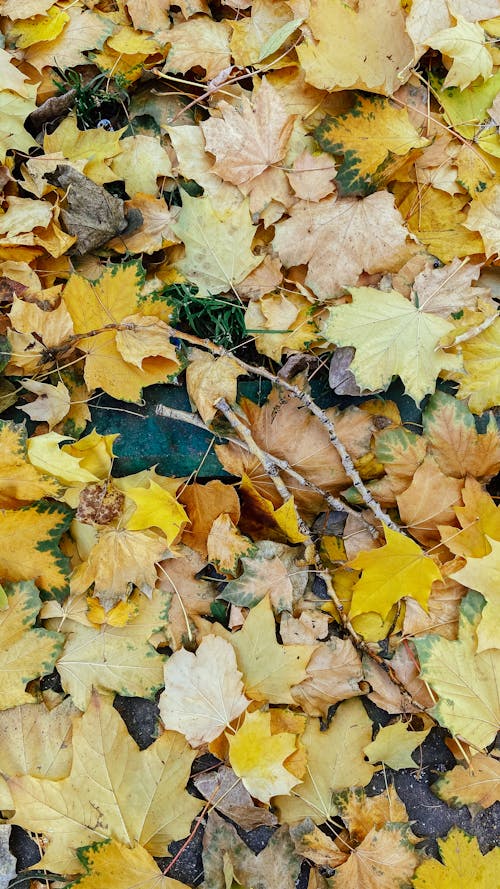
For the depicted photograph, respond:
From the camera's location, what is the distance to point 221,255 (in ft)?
5.59

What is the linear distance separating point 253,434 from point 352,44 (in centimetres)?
99

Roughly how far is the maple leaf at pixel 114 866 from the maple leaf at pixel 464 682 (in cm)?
68

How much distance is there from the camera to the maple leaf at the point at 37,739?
149cm

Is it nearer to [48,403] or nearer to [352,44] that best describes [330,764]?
[48,403]

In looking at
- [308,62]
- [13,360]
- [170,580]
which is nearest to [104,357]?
[13,360]

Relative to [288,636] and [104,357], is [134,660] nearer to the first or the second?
[288,636]

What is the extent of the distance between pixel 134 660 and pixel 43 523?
377 mm

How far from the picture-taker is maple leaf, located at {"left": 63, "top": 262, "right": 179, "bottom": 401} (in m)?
1.66

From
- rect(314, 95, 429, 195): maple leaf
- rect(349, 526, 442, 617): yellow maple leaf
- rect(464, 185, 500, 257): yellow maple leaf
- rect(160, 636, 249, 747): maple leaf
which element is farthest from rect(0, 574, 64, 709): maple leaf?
rect(464, 185, 500, 257): yellow maple leaf

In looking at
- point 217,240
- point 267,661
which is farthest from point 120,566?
point 217,240

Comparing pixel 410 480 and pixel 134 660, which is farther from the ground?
pixel 410 480

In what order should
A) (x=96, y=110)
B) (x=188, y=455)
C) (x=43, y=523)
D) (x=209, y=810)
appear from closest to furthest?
1. (x=209, y=810)
2. (x=43, y=523)
3. (x=188, y=455)
4. (x=96, y=110)

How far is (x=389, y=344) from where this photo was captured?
1581 millimetres

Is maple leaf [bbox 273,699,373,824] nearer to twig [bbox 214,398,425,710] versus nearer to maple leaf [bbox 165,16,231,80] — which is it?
twig [bbox 214,398,425,710]
